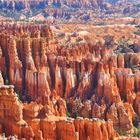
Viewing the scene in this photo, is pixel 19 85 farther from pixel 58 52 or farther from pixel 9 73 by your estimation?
pixel 58 52

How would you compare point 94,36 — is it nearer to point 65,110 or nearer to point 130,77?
point 130,77

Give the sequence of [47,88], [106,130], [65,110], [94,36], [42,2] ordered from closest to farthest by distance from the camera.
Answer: [106,130] → [65,110] → [47,88] → [94,36] → [42,2]

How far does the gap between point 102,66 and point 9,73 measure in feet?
28.7

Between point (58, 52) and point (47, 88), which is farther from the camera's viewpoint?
point (58, 52)

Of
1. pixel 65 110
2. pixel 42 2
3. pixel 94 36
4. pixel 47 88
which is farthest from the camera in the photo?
→ pixel 42 2

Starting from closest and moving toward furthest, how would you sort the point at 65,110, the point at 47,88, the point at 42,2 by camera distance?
the point at 65,110, the point at 47,88, the point at 42,2

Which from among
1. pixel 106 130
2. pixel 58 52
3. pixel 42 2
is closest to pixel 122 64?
pixel 58 52

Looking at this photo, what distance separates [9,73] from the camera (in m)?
52.9

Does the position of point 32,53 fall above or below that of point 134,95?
above

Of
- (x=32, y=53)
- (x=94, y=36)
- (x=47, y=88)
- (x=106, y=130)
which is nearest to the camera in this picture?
(x=106, y=130)

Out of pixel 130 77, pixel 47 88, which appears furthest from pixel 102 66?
pixel 47 88

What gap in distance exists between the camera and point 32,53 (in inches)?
2149

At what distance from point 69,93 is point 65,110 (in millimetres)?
5939

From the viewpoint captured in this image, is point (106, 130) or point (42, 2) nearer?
point (106, 130)
